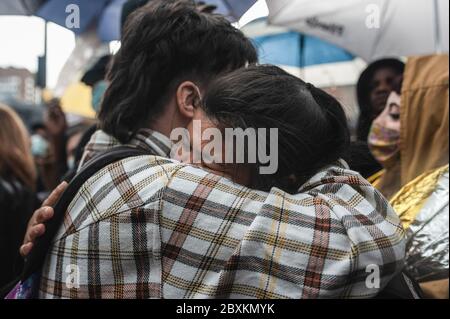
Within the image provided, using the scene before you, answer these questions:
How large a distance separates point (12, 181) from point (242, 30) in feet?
5.71

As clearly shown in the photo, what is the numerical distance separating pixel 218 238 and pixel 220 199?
6cm

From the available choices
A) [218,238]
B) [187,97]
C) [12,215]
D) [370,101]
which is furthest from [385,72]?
[12,215]

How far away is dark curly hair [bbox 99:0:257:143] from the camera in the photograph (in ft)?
4.06

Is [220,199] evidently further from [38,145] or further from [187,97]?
[38,145]

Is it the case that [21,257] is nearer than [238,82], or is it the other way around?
[238,82]

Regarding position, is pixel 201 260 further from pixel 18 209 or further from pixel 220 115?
pixel 18 209

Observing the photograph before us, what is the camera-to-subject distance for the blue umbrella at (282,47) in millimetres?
1242

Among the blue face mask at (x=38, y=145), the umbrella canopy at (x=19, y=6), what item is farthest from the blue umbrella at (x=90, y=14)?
the blue face mask at (x=38, y=145)

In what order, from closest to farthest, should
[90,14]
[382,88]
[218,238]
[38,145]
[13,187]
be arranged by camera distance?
[218,238]
[382,88]
[90,14]
[13,187]
[38,145]

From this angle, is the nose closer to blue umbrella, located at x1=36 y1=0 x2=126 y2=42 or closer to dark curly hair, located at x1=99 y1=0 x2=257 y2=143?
dark curly hair, located at x1=99 y1=0 x2=257 y2=143

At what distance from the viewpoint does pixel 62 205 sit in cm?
113

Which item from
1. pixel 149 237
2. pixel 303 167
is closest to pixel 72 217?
pixel 149 237

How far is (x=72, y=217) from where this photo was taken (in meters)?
1.11

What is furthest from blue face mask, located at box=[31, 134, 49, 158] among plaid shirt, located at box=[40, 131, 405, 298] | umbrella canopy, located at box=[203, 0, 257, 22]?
plaid shirt, located at box=[40, 131, 405, 298]
